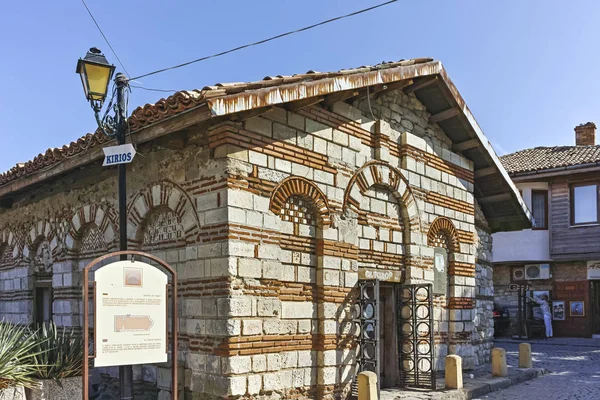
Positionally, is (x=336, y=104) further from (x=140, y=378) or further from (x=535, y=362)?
(x=535, y=362)

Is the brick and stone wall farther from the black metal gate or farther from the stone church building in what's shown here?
the black metal gate

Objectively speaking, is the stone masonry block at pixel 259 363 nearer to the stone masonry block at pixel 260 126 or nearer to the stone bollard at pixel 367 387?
the stone bollard at pixel 367 387

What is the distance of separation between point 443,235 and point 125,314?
718 cm

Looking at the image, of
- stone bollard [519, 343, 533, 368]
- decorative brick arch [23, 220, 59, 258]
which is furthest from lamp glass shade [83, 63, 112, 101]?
stone bollard [519, 343, 533, 368]

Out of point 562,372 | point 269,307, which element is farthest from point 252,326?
point 562,372

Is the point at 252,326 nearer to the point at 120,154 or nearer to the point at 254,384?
the point at 254,384

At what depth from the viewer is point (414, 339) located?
30.3 ft

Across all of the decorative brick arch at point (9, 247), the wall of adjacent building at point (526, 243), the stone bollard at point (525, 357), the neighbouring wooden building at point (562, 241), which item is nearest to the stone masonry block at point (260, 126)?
the decorative brick arch at point (9, 247)

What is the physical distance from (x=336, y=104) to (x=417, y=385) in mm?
4539

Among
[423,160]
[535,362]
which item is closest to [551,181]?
[535,362]

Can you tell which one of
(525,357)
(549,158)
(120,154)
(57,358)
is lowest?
(525,357)

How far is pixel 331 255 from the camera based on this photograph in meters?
8.06

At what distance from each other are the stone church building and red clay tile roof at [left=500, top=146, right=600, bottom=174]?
9890mm

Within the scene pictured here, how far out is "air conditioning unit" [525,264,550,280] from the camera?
2095 cm
